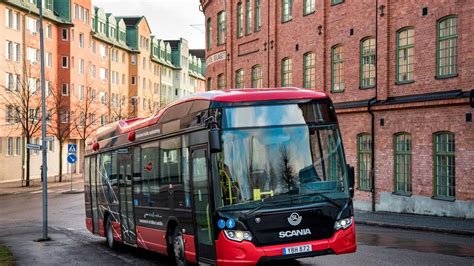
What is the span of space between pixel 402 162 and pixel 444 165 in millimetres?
2324

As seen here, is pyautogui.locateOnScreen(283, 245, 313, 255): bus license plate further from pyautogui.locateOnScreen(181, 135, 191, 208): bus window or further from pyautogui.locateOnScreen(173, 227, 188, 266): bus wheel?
pyautogui.locateOnScreen(173, 227, 188, 266): bus wheel

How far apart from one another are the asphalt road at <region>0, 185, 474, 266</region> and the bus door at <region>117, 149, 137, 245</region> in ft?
1.74

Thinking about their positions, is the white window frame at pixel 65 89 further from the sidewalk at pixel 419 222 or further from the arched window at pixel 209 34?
the sidewalk at pixel 419 222

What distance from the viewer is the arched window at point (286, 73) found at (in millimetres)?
34344

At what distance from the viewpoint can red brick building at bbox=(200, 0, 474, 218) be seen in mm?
23344

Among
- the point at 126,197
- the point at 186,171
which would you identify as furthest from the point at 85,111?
the point at 186,171

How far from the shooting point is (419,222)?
72.2 feet

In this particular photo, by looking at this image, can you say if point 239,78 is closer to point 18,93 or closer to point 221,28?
point 221,28

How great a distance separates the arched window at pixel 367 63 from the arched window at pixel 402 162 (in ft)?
9.17

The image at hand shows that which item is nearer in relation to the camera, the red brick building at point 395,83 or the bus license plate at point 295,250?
the bus license plate at point 295,250

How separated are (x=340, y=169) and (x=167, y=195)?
353cm

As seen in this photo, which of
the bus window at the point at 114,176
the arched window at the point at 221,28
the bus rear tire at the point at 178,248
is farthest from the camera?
the arched window at the point at 221,28

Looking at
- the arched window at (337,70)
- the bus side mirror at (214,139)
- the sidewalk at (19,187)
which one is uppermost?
the arched window at (337,70)

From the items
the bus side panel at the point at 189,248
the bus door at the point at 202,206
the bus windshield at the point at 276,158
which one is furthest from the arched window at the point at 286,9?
the bus windshield at the point at 276,158
